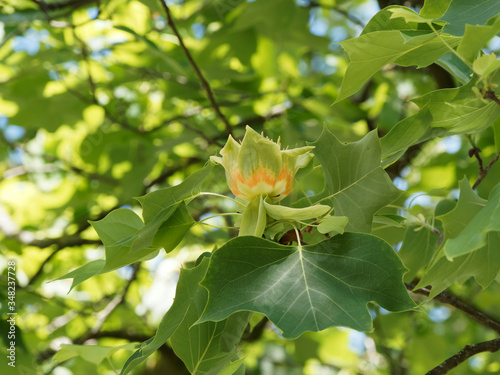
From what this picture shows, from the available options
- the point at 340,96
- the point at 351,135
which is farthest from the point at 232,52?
the point at 340,96

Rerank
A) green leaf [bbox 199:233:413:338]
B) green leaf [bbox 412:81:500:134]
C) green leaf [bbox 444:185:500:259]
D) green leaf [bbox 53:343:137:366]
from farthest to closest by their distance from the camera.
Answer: green leaf [bbox 53:343:137:366] < green leaf [bbox 412:81:500:134] < green leaf [bbox 199:233:413:338] < green leaf [bbox 444:185:500:259]

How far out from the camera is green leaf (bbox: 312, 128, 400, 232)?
63 centimetres

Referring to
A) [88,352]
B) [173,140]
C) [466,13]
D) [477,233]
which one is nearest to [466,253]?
[477,233]

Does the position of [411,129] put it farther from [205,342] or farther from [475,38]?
[205,342]

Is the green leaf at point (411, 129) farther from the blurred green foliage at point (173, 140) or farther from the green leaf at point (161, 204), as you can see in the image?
the green leaf at point (161, 204)

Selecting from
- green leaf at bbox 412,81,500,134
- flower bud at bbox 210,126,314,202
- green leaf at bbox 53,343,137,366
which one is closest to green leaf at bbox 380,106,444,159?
green leaf at bbox 412,81,500,134

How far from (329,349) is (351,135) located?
1.30 metres

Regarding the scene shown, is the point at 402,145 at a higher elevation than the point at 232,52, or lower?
higher

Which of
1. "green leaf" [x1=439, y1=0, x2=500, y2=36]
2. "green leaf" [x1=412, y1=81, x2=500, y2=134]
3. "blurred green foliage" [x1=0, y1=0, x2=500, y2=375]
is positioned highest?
"green leaf" [x1=439, y1=0, x2=500, y2=36]

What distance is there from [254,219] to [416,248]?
365 mm

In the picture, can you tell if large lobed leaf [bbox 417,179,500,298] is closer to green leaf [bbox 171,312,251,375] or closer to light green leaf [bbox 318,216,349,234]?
light green leaf [bbox 318,216,349,234]

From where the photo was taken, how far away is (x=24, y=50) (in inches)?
74.0

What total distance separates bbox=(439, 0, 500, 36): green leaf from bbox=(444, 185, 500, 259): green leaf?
227 millimetres

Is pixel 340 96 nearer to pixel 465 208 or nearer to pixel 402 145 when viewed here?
pixel 402 145
